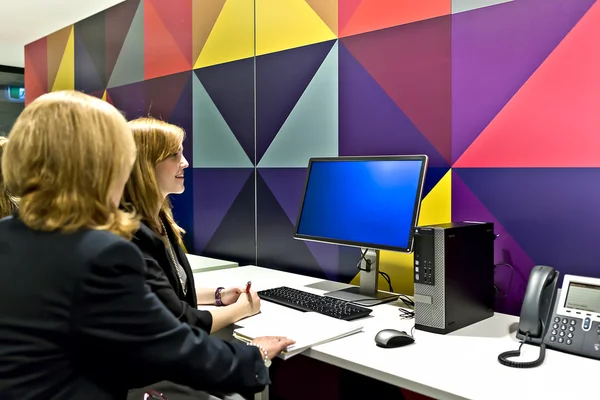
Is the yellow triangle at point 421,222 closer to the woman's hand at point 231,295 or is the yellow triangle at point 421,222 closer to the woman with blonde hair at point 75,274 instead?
the woman's hand at point 231,295

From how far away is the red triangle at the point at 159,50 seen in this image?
3.38 m

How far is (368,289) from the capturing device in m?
2.09

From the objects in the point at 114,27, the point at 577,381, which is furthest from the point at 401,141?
the point at 114,27

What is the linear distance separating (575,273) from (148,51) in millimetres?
2950

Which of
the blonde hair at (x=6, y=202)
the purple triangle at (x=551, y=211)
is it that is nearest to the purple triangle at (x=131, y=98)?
the blonde hair at (x=6, y=202)

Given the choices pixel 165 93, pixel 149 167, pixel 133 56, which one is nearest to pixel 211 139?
pixel 165 93

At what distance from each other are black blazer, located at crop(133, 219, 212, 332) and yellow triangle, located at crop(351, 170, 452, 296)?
895 millimetres

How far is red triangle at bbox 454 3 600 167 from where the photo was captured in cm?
172

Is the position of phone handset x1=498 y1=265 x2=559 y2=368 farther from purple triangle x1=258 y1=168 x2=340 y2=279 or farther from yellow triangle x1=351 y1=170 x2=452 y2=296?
purple triangle x1=258 y1=168 x2=340 y2=279

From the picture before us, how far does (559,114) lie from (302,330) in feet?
3.63

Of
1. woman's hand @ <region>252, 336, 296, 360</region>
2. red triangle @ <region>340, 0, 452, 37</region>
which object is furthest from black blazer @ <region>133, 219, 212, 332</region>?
red triangle @ <region>340, 0, 452, 37</region>

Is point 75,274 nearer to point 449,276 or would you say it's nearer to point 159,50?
point 449,276

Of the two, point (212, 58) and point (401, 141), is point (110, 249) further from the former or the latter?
point (212, 58)

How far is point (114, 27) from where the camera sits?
3949 millimetres
